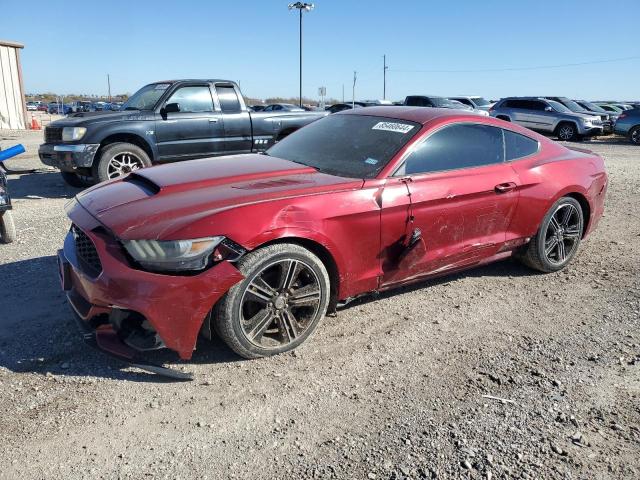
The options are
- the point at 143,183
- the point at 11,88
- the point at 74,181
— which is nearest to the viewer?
the point at 143,183

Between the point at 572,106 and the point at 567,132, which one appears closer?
the point at 567,132

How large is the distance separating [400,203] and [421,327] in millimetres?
920


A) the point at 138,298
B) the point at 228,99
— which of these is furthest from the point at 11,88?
the point at 138,298

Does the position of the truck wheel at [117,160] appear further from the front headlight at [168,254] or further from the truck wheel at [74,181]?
the front headlight at [168,254]

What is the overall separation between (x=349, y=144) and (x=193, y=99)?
5423 mm

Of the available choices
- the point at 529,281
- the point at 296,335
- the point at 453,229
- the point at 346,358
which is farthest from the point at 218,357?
the point at 529,281

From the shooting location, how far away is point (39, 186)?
9.14 metres

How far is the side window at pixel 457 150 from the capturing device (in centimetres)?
383

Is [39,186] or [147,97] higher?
[147,97]

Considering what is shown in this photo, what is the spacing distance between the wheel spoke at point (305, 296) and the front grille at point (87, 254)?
116cm

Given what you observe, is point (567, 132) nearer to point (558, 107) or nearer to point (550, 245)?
point (558, 107)

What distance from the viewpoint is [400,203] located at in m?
3.59

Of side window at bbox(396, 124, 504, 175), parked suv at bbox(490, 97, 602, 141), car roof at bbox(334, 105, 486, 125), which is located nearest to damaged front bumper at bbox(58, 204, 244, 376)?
side window at bbox(396, 124, 504, 175)

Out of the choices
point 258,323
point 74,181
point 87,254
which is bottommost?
point 74,181
